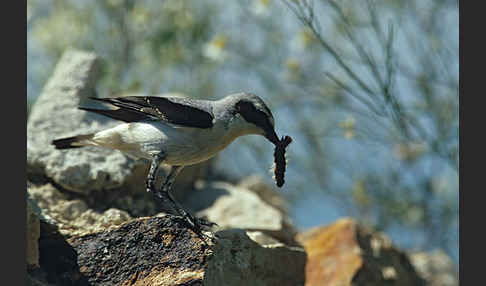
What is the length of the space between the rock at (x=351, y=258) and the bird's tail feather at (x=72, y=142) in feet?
8.56

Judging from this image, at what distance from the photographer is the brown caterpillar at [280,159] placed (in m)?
5.03

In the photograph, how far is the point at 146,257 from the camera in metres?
4.38

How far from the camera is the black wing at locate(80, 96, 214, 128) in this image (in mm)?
4805

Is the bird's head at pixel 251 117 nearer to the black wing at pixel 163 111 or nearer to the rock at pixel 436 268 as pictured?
the black wing at pixel 163 111

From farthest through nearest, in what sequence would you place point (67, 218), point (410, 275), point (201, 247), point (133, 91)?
point (133, 91)
point (410, 275)
point (67, 218)
point (201, 247)

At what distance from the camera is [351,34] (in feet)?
18.3

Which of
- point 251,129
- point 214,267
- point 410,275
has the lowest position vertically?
point 410,275

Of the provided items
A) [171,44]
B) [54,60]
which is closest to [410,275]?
[171,44]

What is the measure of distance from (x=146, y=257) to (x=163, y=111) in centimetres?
118

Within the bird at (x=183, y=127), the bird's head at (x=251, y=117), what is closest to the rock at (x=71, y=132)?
the bird at (x=183, y=127)

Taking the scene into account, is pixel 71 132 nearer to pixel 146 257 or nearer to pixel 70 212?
pixel 70 212

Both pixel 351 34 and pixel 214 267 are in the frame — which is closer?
pixel 214 267

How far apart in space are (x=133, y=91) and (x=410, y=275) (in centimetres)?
420

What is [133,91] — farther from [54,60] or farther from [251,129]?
[251,129]
